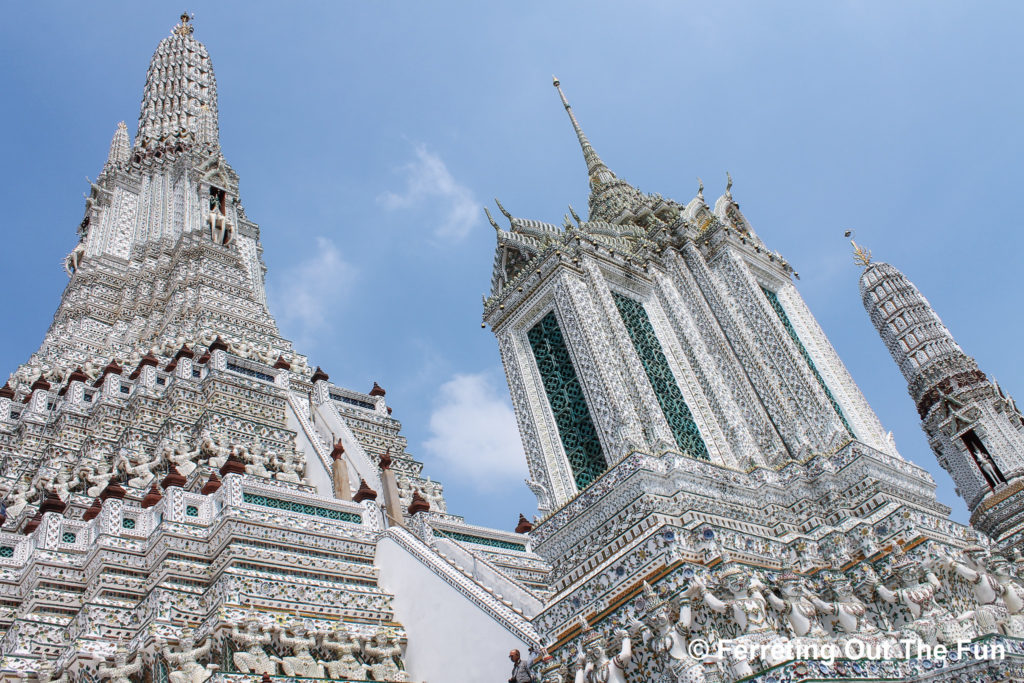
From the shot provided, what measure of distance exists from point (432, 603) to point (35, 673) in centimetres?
341

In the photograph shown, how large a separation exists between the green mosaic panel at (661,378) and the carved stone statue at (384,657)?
338 centimetres

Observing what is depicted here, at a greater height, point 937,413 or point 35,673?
point 937,413

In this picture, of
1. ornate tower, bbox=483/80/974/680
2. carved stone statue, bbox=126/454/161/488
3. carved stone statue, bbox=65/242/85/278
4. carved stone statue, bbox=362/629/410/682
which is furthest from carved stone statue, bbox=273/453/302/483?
carved stone statue, bbox=65/242/85/278

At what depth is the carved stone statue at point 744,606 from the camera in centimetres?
511

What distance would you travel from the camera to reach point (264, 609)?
734 centimetres

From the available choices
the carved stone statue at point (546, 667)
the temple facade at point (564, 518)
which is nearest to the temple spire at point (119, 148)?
the temple facade at point (564, 518)

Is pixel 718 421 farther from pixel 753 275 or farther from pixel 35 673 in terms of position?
pixel 35 673

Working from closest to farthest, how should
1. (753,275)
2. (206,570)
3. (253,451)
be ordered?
(206,570), (753,275), (253,451)

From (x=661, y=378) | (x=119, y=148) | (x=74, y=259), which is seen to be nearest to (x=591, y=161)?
(x=661, y=378)

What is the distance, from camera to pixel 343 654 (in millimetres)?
7258

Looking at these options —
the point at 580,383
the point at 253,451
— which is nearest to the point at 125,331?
the point at 253,451

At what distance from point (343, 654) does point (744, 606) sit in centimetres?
375

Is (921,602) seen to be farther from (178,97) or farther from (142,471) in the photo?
(178,97)

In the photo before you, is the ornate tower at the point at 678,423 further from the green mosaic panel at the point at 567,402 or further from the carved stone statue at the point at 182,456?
the carved stone statue at the point at 182,456
